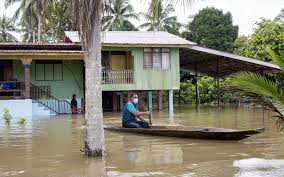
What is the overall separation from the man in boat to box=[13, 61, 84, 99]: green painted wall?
44.5 ft

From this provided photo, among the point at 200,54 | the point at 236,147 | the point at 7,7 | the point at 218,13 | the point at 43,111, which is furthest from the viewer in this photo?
the point at 218,13

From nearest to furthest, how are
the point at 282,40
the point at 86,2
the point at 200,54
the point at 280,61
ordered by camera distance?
the point at 280,61 < the point at 86,2 < the point at 200,54 < the point at 282,40

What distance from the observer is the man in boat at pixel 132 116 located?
1312cm

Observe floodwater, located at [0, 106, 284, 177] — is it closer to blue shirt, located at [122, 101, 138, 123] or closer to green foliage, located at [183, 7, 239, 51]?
blue shirt, located at [122, 101, 138, 123]

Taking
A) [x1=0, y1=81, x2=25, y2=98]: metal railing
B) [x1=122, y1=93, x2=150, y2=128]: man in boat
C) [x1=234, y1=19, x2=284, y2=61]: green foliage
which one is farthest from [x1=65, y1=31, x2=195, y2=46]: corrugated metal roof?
[x1=122, y1=93, x2=150, y2=128]: man in boat

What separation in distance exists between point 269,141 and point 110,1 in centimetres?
552

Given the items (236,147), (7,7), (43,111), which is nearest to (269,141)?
(236,147)

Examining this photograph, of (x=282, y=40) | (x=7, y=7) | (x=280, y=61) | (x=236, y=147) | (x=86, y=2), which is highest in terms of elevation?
(x=7, y=7)

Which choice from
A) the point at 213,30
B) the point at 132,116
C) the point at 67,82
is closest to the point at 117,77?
the point at 67,82

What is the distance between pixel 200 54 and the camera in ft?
92.9

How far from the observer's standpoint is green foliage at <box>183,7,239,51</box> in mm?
43438

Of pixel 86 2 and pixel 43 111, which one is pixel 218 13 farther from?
pixel 86 2

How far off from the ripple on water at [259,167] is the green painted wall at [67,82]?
19353mm

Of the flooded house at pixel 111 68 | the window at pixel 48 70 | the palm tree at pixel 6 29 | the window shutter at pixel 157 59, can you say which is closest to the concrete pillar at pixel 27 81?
the flooded house at pixel 111 68
